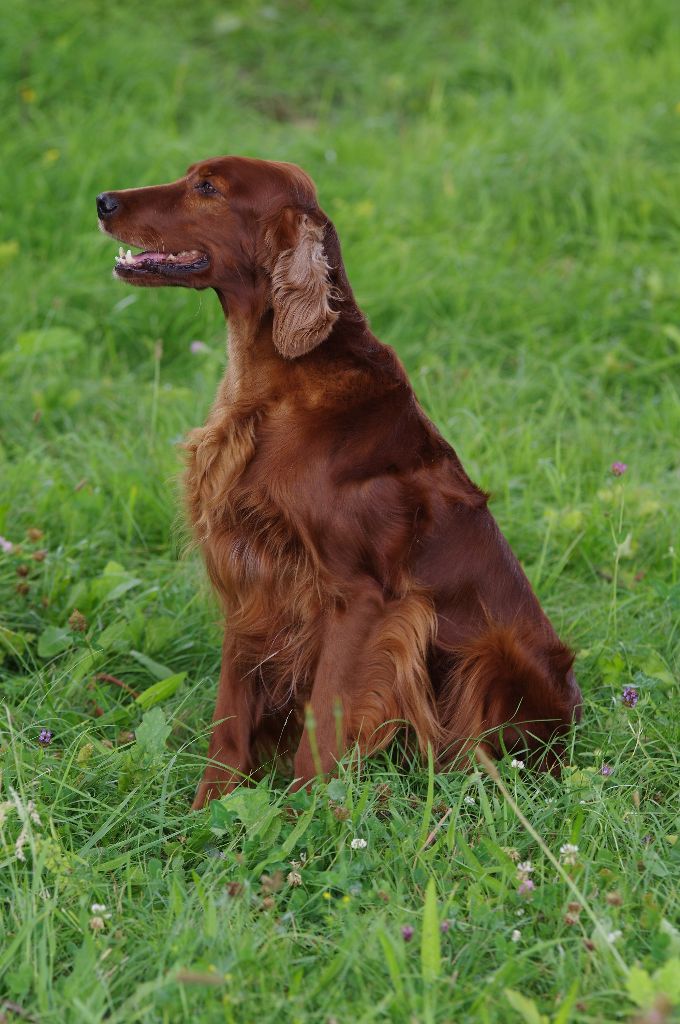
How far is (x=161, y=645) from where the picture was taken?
2986 millimetres

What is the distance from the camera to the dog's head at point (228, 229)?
2.55 m

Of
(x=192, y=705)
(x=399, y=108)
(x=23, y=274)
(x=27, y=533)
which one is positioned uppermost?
(x=399, y=108)

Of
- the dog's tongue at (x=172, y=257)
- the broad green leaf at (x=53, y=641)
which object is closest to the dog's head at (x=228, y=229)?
the dog's tongue at (x=172, y=257)

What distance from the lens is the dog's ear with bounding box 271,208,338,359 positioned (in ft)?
8.16

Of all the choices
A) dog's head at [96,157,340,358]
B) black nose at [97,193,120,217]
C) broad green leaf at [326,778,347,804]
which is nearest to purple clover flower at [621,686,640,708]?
broad green leaf at [326,778,347,804]

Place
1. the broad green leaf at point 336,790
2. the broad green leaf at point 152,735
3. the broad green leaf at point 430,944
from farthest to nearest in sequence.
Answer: the broad green leaf at point 152,735
the broad green leaf at point 336,790
the broad green leaf at point 430,944

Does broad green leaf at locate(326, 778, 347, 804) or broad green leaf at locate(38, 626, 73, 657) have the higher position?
broad green leaf at locate(38, 626, 73, 657)

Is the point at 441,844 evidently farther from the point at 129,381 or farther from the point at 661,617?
the point at 129,381

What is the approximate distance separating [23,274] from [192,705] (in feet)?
7.81

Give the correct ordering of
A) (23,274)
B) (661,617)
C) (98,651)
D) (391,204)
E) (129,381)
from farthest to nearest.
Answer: (391,204) → (23,274) → (129,381) → (661,617) → (98,651)

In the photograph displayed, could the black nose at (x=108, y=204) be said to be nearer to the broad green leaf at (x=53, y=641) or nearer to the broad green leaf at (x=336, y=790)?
the broad green leaf at (x=53, y=641)

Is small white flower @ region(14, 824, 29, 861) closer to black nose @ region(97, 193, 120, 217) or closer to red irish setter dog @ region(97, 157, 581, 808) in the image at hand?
red irish setter dog @ region(97, 157, 581, 808)

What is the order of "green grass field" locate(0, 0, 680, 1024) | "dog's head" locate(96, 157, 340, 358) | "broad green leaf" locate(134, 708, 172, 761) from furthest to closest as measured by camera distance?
"dog's head" locate(96, 157, 340, 358) < "broad green leaf" locate(134, 708, 172, 761) < "green grass field" locate(0, 0, 680, 1024)

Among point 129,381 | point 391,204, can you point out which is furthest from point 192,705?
point 391,204
